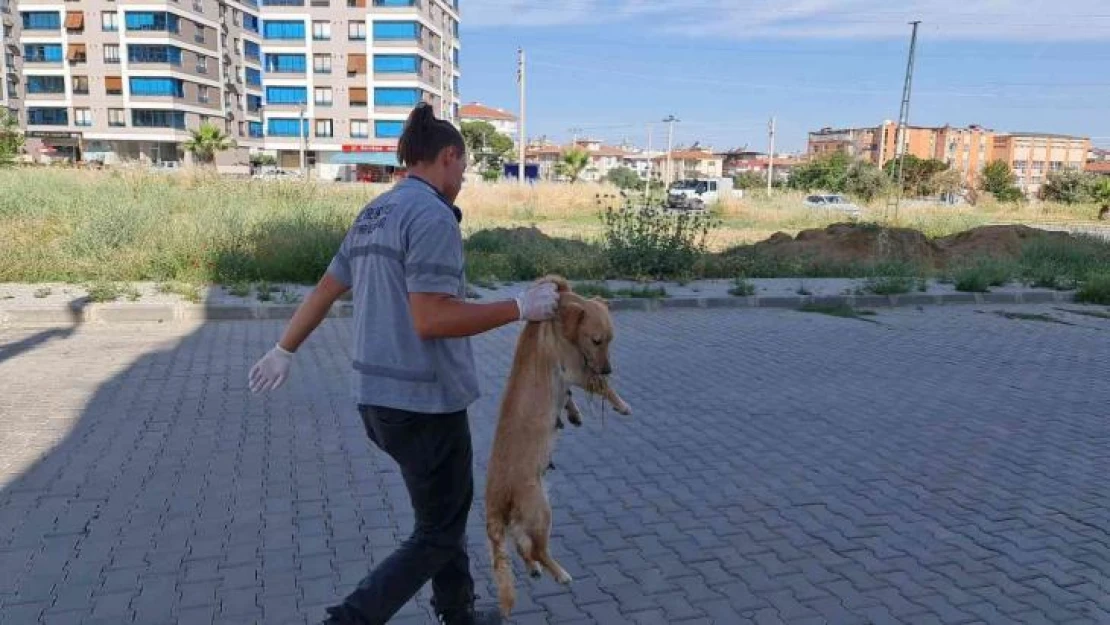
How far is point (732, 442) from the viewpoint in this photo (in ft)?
19.2

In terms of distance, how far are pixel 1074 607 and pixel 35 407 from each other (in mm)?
6993

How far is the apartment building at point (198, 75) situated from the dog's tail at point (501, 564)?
231ft

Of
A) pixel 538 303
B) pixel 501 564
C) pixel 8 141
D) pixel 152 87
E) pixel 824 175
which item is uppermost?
pixel 152 87

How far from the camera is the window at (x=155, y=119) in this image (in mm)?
71562

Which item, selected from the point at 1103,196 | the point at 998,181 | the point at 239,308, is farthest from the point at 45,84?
the point at 998,181

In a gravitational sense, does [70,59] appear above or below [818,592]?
above

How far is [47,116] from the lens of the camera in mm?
73062

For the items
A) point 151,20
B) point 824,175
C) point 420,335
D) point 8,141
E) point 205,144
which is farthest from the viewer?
point 151,20

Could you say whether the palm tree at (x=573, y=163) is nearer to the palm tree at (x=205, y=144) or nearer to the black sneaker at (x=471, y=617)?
the palm tree at (x=205, y=144)

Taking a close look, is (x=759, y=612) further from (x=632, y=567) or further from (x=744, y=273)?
(x=744, y=273)

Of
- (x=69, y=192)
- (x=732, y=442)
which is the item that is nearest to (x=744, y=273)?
(x=732, y=442)

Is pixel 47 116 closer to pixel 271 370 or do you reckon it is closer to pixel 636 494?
pixel 636 494

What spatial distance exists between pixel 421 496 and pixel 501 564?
0.46 meters

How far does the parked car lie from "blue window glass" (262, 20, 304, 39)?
53249 mm
